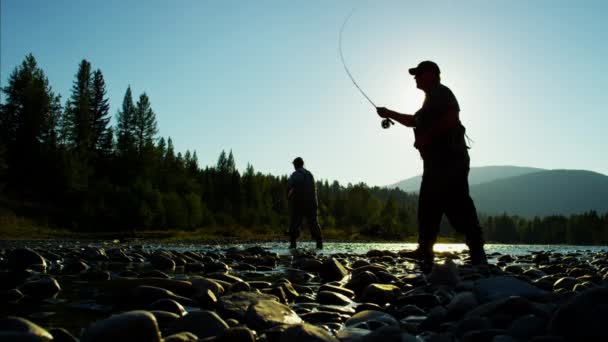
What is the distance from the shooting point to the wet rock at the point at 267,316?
10.0 feet

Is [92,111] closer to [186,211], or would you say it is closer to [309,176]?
[186,211]

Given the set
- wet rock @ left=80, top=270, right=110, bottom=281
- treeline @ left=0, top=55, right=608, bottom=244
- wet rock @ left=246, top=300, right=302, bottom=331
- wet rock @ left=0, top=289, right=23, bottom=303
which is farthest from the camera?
treeline @ left=0, top=55, right=608, bottom=244

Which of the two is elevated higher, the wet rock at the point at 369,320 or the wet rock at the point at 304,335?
the wet rock at the point at 304,335

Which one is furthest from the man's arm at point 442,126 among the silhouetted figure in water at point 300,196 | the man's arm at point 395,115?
the silhouetted figure in water at point 300,196

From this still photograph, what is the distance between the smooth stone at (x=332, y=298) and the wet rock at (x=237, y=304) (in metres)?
0.70

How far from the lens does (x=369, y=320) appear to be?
317 centimetres

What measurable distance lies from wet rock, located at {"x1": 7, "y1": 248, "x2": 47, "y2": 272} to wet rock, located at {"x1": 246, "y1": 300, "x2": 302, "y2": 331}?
4.80 m

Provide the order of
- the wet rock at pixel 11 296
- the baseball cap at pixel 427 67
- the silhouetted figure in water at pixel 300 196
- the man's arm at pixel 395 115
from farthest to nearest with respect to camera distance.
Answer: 1. the silhouetted figure in water at pixel 300 196
2. the man's arm at pixel 395 115
3. the baseball cap at pixel 427 67
4. the wet rock at pixel 11 296

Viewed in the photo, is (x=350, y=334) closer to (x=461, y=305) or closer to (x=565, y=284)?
(x=461, y=305)

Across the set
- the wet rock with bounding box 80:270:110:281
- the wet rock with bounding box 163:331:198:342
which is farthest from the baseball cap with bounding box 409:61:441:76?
the wet rock with bounding box 163:331:198:342

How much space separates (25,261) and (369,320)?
6037 mm

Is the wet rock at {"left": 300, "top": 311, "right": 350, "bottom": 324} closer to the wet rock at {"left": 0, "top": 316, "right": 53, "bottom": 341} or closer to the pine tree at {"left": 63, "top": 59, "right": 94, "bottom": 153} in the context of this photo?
the wet rock at {"left": 0, "top": 316, "right": 53, "bottom": 341}

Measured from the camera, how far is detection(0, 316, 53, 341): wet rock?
7.63 ft

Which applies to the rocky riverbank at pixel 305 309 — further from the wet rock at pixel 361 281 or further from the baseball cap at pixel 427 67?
the baseball cap at pixel 427 67
